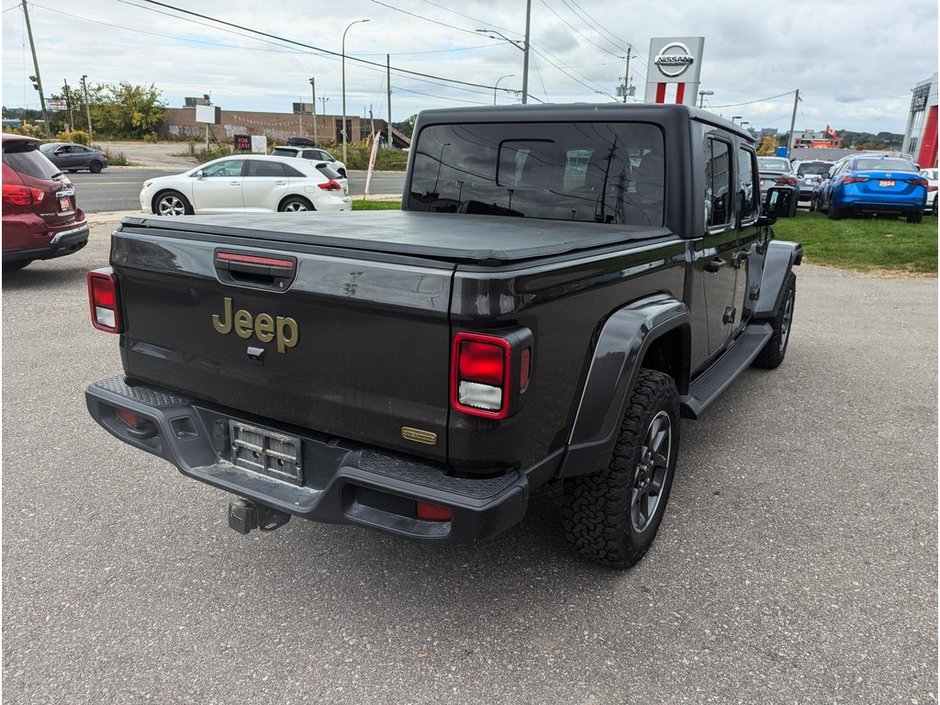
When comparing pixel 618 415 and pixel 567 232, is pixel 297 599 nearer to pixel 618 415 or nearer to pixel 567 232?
pixel 618 415

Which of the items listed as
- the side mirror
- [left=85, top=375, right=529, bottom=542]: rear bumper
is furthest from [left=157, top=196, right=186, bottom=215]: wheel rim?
[left=85, top=375, right=529, bottom=542]: rear bumper

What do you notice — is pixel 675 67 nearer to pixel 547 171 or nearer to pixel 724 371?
pixel 724 371

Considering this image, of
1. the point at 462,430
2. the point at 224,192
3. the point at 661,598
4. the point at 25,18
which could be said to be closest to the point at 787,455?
the point at 661,598

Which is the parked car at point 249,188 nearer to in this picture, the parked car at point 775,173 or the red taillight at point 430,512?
the parked car at point 775,173

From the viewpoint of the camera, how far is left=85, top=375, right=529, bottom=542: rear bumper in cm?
213

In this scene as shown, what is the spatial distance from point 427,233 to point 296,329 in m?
0.69

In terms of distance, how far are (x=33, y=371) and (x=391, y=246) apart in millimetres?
4392

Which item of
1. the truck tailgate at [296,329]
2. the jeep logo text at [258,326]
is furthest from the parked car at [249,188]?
the jeep logo text at [258,326]

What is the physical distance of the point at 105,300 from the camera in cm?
293

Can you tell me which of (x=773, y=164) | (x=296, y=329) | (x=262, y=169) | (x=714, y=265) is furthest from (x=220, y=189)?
(x=773, y=164)

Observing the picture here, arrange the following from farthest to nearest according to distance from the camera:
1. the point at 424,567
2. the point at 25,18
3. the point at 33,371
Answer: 1. the point at 25,18
2. the point at 33,371
3. the point at 424,567

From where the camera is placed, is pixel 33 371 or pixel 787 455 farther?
pixel 33 371

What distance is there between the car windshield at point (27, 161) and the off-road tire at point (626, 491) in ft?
26.0

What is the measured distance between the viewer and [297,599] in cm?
272
